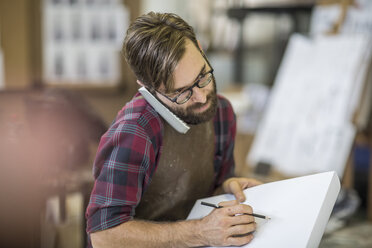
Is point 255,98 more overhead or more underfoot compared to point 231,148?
more underfoot

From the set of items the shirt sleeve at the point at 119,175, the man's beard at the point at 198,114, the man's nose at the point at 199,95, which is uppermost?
the man's nose at the point at 199,95

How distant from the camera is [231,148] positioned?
1412 millimetres

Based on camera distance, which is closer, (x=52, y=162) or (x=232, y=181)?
(x=232, y=181)

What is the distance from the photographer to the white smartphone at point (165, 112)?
115 centimetres

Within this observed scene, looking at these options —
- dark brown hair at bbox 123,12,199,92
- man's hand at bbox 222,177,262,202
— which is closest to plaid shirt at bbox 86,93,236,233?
dark brown hair at bbox 123,12,199,92

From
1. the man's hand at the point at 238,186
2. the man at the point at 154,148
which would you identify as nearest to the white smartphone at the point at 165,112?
the man at the point at 154,148

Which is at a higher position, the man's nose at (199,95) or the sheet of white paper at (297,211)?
the man's nose at (199,95)

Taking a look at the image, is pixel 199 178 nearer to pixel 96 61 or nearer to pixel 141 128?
pixel 141 128

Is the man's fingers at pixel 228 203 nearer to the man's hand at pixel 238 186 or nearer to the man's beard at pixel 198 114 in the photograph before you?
the man's hand at pixel 238 186

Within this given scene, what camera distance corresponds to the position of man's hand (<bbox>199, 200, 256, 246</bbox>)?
102cm

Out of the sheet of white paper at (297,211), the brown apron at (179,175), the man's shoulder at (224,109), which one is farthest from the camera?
the man's shoulder at (224,109)

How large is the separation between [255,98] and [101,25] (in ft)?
4.96

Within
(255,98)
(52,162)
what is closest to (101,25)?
(255,98)

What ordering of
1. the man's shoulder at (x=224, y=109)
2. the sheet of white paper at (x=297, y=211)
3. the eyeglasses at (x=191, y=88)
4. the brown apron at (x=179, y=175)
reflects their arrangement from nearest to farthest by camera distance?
the sheet of white paper at (x=297, y=211)
the eyeglasses at (x=191, y=88)
the brown apron at (x=179, y=175)
the man's shoulder at (x=224, y=109)
